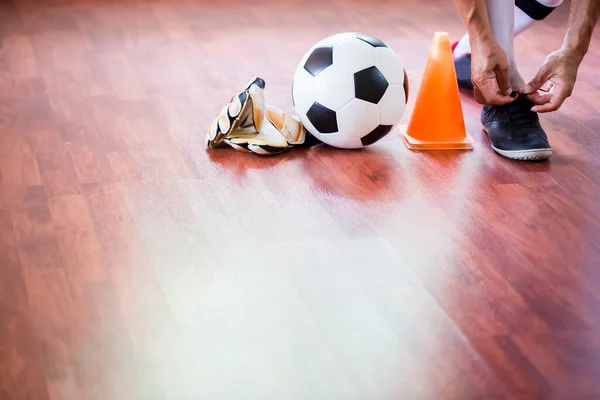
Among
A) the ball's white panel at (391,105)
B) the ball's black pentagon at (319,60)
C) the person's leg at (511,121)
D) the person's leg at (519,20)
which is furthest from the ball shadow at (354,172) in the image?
the person's leg at (519,20)

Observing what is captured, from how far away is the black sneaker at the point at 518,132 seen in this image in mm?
2217

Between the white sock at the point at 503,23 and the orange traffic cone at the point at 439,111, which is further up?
the white sock at the point at 503,23

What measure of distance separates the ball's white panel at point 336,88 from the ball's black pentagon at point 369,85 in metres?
0.02

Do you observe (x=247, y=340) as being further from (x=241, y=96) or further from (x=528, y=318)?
(x=241, y=96)

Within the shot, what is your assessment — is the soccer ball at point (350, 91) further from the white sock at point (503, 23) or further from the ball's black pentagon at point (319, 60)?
the white sock at point (503, 23)

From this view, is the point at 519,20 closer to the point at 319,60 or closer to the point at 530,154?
the point at 530,154

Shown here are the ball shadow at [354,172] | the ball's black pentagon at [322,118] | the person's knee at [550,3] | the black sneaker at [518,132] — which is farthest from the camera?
the person's knee at [550,3]

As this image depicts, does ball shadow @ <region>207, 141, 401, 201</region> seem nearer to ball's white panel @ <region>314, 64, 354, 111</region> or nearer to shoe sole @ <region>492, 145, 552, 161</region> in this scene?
ball's white panel @ <region>314, 64, 354, 111</region>

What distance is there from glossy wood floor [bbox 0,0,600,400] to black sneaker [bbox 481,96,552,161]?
0.04m

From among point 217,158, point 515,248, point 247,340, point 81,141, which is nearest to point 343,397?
point 247,340

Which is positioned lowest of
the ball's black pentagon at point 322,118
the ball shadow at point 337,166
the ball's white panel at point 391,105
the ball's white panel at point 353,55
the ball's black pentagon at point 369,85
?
the ball shadow at point 337,166

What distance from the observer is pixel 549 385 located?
1390 millimetres

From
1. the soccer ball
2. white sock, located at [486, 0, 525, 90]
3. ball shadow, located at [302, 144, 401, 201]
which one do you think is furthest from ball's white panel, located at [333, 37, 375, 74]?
white sock, located at [486, 0, 525, 90]

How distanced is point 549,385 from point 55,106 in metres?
1.59
